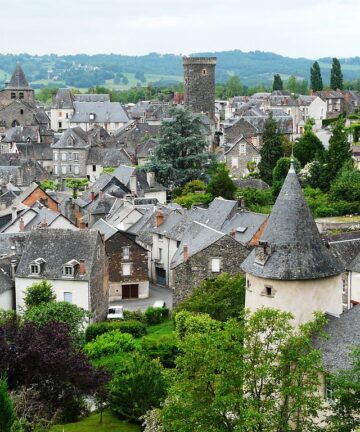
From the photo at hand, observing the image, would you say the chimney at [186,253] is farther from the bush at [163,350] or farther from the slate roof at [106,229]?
the bush at [163,350]

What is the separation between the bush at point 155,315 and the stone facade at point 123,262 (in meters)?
5.12

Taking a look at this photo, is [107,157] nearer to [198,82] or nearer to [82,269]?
[198,82]

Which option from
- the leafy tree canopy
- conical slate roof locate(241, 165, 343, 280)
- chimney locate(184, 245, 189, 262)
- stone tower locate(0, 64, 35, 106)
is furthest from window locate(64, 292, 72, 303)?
stone tower locate(0, 64, 35, 106)

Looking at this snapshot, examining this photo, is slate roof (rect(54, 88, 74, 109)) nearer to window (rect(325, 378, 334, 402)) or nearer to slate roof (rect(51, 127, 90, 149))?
slate roof (rect(51, 127, 90, 149))

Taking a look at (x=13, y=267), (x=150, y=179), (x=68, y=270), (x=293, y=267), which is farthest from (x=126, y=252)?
(x=293, y=267)

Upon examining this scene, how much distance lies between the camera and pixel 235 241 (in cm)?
4794

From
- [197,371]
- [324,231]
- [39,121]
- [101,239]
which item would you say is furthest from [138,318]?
[39,121]

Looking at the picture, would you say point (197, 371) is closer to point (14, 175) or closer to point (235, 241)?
point (235, 241)

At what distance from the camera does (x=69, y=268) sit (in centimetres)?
4794

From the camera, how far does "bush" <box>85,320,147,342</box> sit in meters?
44.8

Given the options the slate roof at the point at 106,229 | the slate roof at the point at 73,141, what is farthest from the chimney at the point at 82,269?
the slate roof at the point at 73,141

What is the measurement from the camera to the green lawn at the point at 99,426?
34.1 meters

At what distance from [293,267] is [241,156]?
62010 mm

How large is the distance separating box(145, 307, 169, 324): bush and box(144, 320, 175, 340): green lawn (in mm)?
393
